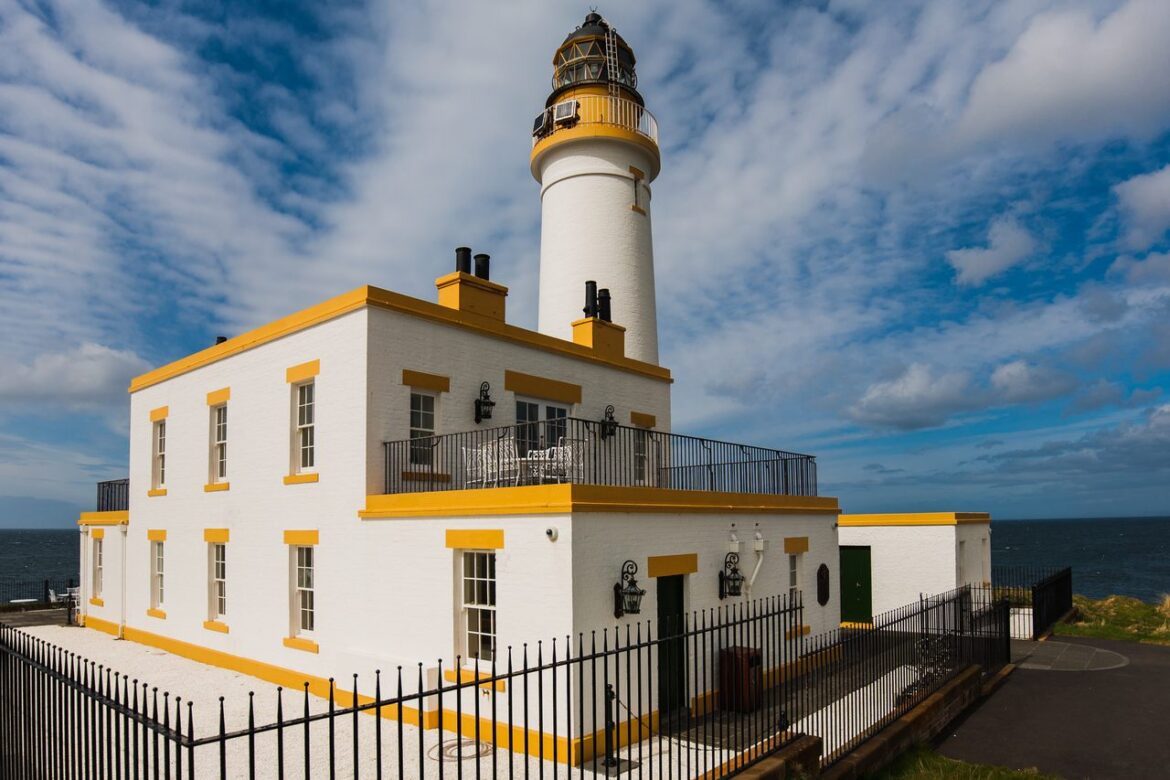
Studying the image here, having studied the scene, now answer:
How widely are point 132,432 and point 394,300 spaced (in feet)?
39.4

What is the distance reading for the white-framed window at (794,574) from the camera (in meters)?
15.9

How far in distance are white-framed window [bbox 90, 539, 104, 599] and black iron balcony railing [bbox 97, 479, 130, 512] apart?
1003 millimetres

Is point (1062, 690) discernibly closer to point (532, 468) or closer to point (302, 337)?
point (532, 468)

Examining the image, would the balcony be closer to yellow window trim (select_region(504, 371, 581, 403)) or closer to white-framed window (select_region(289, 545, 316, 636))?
yellow window trim (select_region(504, 371, 581, 403))

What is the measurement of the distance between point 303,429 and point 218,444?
3.63m

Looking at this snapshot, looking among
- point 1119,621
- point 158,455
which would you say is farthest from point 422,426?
point 1119,621

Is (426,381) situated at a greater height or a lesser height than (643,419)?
greater

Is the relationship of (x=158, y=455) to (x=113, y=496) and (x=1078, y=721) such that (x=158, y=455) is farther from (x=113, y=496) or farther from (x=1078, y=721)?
(x=1078, y=721)

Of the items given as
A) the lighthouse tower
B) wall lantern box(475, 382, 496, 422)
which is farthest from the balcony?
wall lantern box(475, 382, 496, 422)

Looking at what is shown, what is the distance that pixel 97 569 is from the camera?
75.7ft

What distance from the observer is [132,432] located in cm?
2116

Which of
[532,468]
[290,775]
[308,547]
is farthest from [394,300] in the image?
[290,775]

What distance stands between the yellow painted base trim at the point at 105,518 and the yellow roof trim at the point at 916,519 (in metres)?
19.3

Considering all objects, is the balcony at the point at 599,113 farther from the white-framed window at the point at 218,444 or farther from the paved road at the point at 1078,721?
the paved road at the point at 1078,721
